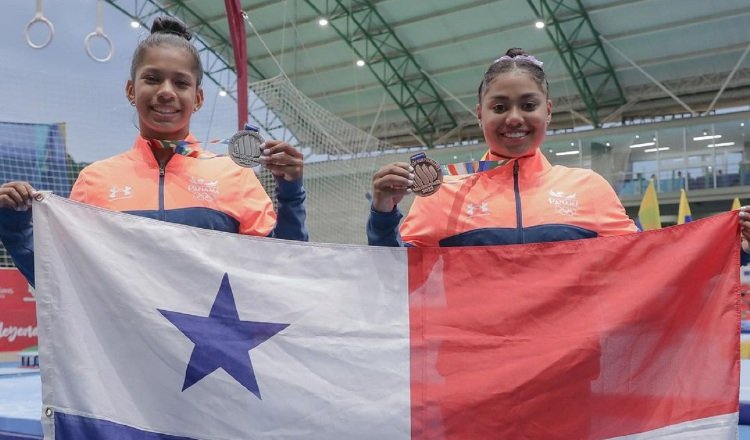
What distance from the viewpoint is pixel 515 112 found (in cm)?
194

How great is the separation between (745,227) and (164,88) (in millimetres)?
1723

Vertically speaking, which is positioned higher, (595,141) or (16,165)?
(595,141)

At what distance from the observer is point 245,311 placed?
186 cm

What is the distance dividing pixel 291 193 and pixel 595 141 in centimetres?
1623

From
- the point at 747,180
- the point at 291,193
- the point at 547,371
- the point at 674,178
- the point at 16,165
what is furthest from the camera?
the point at 674,178

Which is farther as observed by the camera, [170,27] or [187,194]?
[170,27]

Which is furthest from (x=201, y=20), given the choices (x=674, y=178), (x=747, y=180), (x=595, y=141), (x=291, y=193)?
(x=291, y=193)

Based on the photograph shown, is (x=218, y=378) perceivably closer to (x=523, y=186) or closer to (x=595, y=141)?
(x=523, y=186)

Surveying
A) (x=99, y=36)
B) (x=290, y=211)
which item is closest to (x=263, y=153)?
(x=290, y=211)

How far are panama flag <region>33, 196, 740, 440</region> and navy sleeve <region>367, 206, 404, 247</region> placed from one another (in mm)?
51

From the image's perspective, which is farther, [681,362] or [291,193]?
[291,193]

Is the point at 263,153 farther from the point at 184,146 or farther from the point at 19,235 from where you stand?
the point at 19,235

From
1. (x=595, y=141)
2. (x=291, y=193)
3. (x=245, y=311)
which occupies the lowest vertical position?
(x=245, y=311)

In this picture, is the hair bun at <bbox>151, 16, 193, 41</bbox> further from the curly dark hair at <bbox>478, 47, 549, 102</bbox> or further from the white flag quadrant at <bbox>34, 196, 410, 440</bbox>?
the curly dark hair at <bbox>478, 47, 549, 102</bbox>
